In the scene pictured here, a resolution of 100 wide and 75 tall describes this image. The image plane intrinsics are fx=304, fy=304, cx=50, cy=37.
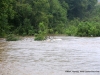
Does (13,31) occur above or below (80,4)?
below

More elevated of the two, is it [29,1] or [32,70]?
[29,1]

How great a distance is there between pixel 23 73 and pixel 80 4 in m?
58.7

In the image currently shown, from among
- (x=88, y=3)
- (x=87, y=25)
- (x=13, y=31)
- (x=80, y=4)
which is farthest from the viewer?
(x=88, y=3)

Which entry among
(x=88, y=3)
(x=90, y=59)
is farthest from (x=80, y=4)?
(x=90, y=59)

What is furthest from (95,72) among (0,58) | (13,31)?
(13,31)

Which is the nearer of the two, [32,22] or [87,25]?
[87,25]

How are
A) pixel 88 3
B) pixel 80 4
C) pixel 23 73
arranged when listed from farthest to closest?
pixel 88 3 → pixel 80 4 → pixel 23 73

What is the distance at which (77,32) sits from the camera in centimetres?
4088

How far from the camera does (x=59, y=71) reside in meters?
13.0

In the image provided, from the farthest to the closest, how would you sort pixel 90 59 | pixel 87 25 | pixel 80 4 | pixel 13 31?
1. pixel 80 4
2. pixel 13 31
3. pixel 87 25
4. pixel 90 59

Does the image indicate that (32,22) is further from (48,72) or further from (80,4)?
(48,72)

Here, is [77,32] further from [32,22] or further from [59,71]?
[59,71]

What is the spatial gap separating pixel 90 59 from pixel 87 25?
78.7 ft

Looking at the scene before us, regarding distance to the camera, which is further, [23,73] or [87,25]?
[87,25]
